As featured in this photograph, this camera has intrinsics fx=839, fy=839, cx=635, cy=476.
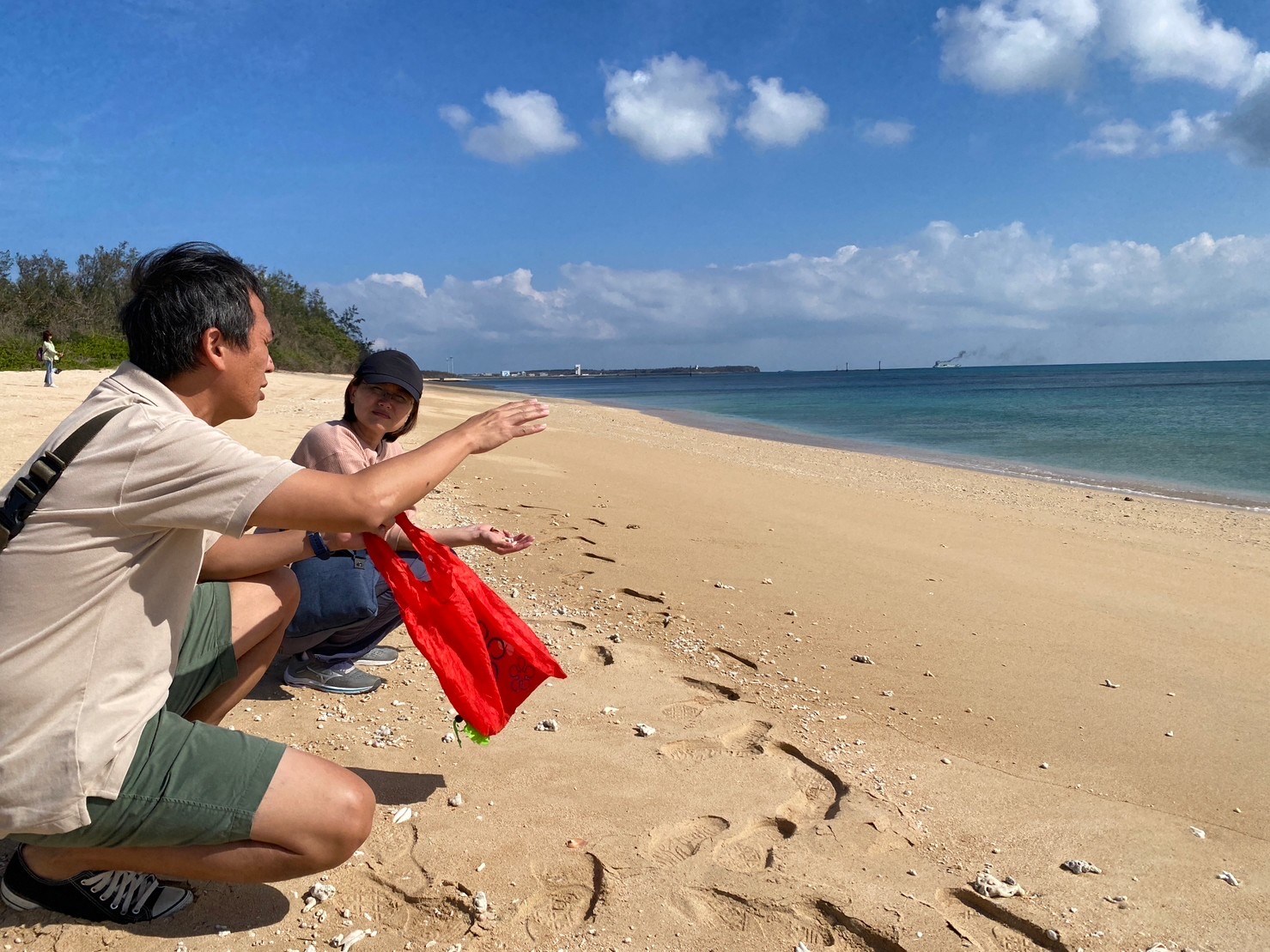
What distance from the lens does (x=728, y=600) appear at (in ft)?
17.0

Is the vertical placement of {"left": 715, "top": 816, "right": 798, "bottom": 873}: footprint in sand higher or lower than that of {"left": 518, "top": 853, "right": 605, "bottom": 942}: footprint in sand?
higher

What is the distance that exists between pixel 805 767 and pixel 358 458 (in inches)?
84.7

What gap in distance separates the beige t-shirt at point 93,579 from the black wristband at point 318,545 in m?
0.94

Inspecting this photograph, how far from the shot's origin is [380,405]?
3.61 m

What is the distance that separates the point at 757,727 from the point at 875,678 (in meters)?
0.96

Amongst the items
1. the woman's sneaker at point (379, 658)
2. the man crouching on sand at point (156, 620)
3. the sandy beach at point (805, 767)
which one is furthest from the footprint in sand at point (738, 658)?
the man crouching on sand at point (156, 620)

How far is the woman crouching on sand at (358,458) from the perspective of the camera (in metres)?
3.46

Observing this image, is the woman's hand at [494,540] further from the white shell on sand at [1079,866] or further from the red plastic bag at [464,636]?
the white shell on sand at [1079,866]

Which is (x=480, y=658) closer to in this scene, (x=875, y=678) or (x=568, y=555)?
(x=875, y=678)

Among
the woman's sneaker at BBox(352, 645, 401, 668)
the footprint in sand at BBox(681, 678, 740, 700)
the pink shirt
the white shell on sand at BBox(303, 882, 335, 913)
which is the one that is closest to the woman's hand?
the pink shirt

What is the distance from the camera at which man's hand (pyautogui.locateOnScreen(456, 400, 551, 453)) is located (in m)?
2.16

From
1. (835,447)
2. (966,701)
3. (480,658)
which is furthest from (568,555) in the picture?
(835,447)

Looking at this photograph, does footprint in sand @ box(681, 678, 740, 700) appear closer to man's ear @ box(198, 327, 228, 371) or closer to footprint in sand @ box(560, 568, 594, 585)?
footprint in sand @ box(560, 568, 594, 585)

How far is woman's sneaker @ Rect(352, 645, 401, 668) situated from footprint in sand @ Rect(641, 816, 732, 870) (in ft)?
5.89
